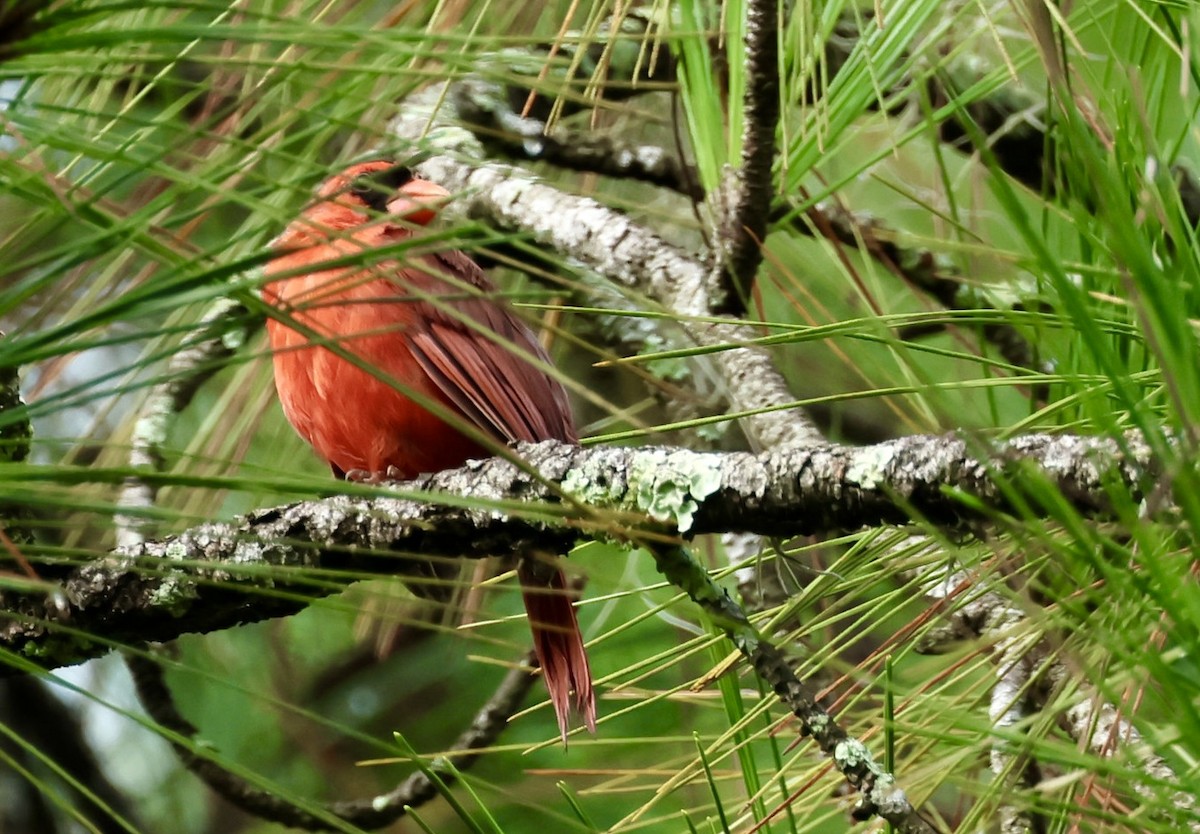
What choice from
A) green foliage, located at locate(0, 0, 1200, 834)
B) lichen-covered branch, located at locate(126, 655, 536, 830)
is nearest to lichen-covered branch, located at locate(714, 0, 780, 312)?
green foliage, located at locate(0, 0, 1200, 834)

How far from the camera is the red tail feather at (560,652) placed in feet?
6.86

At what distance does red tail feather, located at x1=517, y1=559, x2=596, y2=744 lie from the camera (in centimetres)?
209

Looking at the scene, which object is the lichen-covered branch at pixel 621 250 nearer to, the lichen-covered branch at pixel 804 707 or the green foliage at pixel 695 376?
the green foliage at pixel 695 376

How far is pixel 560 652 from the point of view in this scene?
2.16 meters

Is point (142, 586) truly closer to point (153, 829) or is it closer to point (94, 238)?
point (94, 238)

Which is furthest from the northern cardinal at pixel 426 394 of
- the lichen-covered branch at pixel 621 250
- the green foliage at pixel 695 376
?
the lichen-covered branch at pixel 621 250

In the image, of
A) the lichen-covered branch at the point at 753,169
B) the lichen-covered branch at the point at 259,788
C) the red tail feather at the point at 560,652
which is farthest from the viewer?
the lichen-covered branch at the point at 259,788

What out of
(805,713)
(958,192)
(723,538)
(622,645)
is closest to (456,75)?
(805,713)

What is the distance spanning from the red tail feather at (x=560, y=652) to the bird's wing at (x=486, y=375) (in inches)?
10.0

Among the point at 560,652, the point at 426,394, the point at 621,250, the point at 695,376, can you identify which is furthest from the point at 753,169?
the point at 695,376

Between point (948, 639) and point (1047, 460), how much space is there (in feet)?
3.25

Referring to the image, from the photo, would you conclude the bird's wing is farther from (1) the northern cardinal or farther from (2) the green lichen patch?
(2) the green lichen patch

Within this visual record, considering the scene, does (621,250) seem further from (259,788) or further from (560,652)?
(259,788)

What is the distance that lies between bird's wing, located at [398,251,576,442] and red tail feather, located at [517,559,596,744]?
0.25 metres
